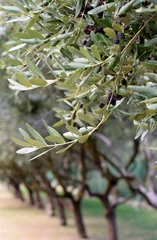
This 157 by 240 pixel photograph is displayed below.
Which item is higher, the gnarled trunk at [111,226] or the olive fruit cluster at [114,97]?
the olive fruit cluster at [114,97]

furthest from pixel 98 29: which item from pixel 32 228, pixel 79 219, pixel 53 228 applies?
pixel 32 228

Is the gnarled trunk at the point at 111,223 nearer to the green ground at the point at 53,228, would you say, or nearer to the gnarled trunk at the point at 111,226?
the gnarled trunk at the point at 111,226

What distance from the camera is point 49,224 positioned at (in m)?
13.6

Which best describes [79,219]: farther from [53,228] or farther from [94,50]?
[94,50]

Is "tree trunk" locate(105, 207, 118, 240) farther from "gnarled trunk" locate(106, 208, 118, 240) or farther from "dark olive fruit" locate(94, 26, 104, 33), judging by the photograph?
"dark olive fruit" locate(94, 26, 104, 33)

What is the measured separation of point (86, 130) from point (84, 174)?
25.7 feet

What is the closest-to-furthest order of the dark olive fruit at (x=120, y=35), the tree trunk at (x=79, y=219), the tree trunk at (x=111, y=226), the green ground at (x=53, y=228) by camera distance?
the dark olive fruit at (x=120, y=35), the tree trunk at (x=111, y=226), the tree trunk at (x=79, y=219), the green ground at (x=53, y=228)

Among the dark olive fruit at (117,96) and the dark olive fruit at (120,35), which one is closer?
the dark olive fruit at (120,35)

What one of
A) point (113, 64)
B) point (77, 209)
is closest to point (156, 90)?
point (113, 64)

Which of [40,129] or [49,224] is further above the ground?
[40,129]

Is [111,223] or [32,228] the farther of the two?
[32,228]

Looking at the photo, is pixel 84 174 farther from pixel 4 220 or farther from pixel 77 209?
pixel 4 220

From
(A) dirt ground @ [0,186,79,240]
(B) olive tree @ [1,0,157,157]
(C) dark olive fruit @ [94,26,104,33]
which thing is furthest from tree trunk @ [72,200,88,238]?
(C) dark olive fruit @ [94,26,104,33]

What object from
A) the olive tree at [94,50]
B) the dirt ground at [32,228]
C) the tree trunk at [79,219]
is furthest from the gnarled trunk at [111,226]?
the olive tree at [94,50]
